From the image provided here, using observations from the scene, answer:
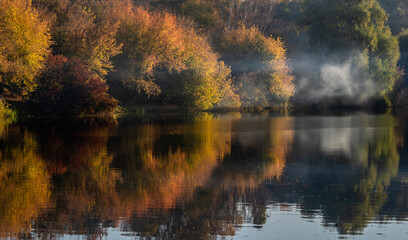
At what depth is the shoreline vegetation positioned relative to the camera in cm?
4306

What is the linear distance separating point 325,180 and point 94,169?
20.8 ft

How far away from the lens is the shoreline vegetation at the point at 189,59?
141 ft

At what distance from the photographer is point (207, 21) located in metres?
76.9

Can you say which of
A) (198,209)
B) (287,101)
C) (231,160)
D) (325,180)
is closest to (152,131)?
(231,160)

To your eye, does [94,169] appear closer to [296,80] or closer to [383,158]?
[383,158]

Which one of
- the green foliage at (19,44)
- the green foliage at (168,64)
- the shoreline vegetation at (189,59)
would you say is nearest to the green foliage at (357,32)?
the shoreline vegetation at (189,59)

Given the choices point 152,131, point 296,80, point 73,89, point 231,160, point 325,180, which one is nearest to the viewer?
point 325,180

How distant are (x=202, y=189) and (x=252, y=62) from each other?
52858 millimetres

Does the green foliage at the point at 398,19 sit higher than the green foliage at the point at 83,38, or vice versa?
the green foliage at the point at 398,19

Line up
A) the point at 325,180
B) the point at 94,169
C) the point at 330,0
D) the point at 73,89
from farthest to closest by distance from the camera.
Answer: the point at 330,0 < the point at 73,89 < the point at 94,169 < the point at 325,180

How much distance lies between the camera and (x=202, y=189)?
13727 mm

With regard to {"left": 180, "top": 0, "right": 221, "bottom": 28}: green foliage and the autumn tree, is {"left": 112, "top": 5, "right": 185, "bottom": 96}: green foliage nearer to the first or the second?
the autumn tree

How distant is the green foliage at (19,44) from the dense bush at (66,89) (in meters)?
2.75

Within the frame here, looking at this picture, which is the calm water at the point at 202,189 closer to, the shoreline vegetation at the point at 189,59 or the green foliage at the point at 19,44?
the green foliage at the point at 19,44
